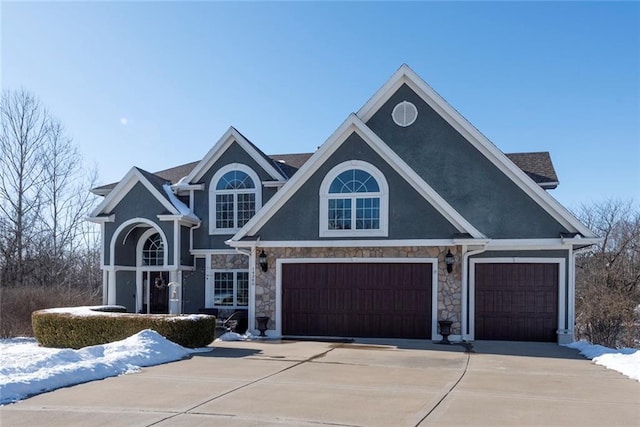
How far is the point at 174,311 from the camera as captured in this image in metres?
17.7

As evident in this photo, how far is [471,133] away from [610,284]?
46.9 feet

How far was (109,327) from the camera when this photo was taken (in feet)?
43.8

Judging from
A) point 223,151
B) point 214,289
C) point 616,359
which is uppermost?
point 223,151

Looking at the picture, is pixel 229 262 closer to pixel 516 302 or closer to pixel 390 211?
pixel 390 211

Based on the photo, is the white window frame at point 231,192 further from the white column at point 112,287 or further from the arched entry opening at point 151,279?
the white column at point 112,287

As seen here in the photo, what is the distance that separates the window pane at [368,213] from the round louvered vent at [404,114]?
10.1 ft

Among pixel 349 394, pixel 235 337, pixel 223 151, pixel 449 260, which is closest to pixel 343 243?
pixel 449 260

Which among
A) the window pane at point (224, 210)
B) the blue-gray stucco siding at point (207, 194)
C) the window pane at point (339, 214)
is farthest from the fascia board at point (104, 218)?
the window pane at point (339, 214)

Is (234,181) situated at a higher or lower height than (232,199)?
higher

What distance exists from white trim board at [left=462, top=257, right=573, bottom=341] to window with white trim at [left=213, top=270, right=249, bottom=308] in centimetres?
749

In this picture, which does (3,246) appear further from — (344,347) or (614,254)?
(614,254)

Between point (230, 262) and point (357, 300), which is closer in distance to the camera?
point (357, 300)

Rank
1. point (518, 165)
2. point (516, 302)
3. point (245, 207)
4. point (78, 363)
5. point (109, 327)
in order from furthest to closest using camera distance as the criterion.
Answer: point (245, 207), point (518, 165), point (516, 302), point (109, 327), point (78, 363)

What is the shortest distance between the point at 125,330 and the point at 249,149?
782cm
